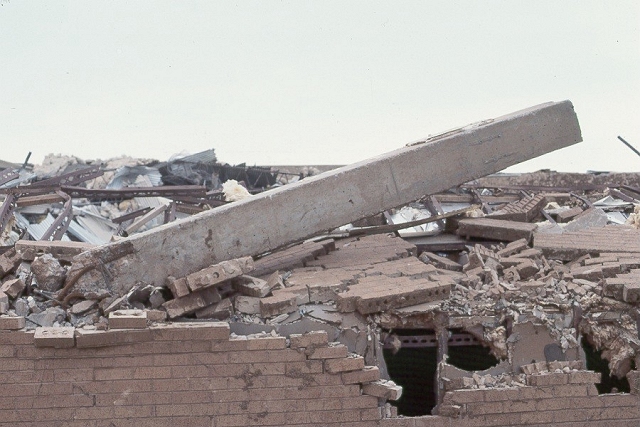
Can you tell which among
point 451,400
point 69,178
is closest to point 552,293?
point 451,400

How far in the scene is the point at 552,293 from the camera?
6.32 metres

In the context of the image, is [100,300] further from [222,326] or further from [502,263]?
[502,263]

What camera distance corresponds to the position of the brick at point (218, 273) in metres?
5.91

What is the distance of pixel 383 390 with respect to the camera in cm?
572

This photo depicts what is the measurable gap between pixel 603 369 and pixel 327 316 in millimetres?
2713

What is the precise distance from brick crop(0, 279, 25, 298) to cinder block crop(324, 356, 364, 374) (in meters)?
2.39

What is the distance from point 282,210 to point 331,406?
175 centimetres

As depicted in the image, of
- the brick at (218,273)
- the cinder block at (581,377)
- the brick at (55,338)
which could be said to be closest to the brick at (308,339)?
the brick at (218,273)

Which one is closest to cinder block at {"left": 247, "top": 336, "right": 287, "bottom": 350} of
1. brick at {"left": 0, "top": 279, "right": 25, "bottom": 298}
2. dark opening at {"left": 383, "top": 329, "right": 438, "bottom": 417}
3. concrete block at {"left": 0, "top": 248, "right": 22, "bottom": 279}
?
brick at {"left": 0, "top": 279, "right": 25, "bottom": 298}

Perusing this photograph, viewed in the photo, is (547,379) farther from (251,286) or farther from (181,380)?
(181,380)

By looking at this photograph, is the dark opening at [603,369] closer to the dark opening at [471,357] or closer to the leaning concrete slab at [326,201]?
the dark opening at [471,357]

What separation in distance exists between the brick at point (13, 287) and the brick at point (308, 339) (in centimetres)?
211

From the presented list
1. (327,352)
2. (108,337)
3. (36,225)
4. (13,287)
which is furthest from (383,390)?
(36,225)

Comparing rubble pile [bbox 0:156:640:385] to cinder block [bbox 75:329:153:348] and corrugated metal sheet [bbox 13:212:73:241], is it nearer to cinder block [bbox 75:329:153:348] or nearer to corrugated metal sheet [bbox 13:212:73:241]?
cinder block [bbox 75:329:153:348]
